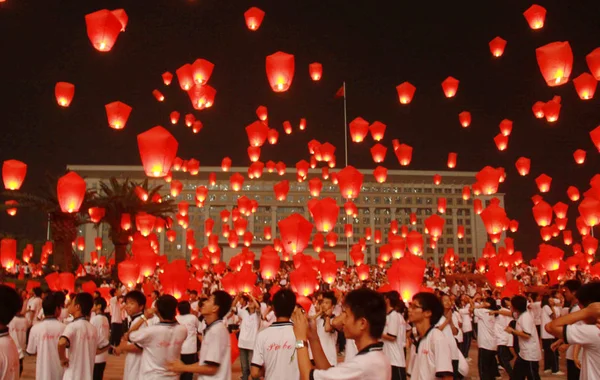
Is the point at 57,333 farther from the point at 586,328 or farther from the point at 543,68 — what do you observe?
the point at 543,68

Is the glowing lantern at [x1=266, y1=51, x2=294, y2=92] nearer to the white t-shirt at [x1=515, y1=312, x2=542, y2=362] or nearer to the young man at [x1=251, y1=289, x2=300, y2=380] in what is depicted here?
the white t-shirt at [x1=515, y1=312, x2=542, y2=362]

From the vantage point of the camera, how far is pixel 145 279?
16.9 m

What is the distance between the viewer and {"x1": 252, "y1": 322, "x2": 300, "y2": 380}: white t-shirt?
421 cm

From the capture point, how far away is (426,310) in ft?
13.9

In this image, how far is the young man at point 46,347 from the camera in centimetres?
527

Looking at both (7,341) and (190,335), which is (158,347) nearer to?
(7,341)

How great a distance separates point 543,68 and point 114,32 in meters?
6.67

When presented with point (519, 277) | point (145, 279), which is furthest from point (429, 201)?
point (145, 279)

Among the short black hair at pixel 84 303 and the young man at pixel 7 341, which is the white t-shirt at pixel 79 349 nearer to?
the short black hair at pixel 84 303

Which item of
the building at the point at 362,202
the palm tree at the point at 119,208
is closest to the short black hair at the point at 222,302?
the palm tree at the point at 119,208

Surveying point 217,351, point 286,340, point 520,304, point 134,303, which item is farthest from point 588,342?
point 134,303

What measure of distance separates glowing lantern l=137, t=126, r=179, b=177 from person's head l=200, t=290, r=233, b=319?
3694 mm

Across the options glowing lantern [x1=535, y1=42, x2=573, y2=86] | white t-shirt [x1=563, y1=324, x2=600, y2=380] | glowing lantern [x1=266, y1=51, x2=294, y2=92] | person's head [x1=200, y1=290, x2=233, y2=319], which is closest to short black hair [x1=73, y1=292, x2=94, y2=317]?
person's head [x1=200, y1=290, x2=233, y2=319]

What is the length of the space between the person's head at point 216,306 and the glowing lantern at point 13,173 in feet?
32.8
